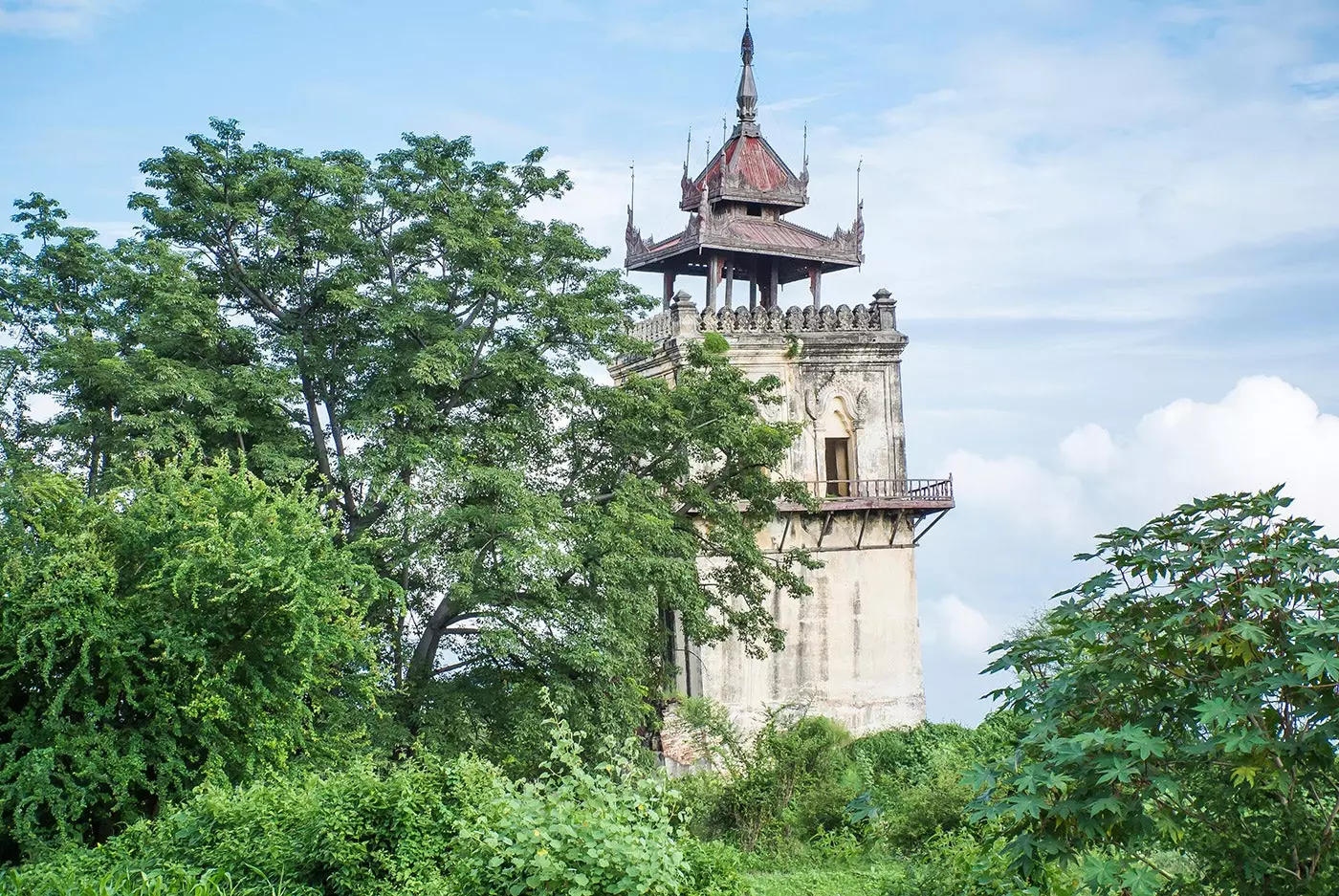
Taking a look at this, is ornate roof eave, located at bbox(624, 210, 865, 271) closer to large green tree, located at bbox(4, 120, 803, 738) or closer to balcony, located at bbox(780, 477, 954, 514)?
balcony, located at bbox(780, 477, 954, 514)

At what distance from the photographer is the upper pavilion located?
100ft

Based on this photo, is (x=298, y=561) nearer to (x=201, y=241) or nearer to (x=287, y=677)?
(x=287, y=677)

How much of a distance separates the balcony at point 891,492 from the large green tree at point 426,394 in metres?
6.67

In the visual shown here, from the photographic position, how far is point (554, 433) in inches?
886

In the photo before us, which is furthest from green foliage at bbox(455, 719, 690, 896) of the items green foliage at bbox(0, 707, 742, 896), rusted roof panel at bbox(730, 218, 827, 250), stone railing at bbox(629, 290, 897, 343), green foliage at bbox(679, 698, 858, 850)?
rusted roof panel at bbox(730, 218, 827, 250)

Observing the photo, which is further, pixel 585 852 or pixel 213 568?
pixel 213 568

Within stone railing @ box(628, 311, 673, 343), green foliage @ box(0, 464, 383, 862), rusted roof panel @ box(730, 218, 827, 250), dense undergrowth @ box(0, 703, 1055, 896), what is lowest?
dense undergrowth @ box(0, 703, 1055, 896)

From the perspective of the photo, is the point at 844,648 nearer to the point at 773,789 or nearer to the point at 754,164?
the point at 754,164

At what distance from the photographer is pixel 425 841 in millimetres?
11281

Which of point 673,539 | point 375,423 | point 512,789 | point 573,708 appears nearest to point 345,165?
point 375,423

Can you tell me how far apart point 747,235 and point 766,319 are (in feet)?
7.11

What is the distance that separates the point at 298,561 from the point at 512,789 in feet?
20.9

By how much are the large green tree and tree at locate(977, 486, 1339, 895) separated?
469 inches

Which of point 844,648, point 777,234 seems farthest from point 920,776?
point 777,234
